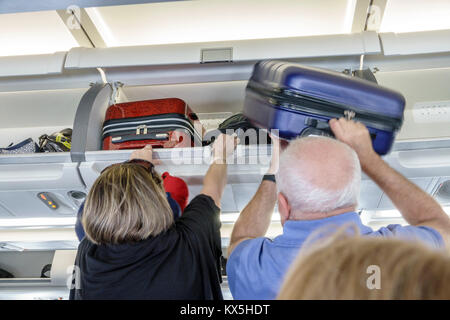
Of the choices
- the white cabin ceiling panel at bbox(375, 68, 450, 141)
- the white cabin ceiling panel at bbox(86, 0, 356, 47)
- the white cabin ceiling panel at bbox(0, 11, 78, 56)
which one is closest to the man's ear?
the white cabin ceiling panel at bbox(86, 0, 356, 47)

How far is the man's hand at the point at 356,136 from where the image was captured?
152 centimetres

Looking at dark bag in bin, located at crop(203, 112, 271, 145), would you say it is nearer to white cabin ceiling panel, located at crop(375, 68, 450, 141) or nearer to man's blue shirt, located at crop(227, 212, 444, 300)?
man's blue shirt, located at crop(227, 212, 444, 300)

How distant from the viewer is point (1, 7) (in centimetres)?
141

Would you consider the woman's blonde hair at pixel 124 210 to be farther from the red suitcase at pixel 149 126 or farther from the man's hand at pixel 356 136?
the man's hand at pixel 356 136

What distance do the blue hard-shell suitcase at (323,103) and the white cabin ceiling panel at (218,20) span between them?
0.76 metres

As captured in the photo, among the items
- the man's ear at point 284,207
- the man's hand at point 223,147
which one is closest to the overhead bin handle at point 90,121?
the man's hand at point 223,147

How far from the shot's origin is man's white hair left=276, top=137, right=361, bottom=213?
1.24m

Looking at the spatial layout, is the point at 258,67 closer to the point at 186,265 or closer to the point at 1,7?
the point at 186,265

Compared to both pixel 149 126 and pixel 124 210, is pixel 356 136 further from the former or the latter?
pixel 149 126

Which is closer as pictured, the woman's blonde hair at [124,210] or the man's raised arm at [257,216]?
the woman's blonde hair at [124,210]

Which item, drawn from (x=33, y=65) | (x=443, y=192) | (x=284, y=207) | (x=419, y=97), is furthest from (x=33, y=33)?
(x=443, y=192)

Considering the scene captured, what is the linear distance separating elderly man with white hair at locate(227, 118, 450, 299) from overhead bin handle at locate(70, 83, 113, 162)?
40.8 inches
